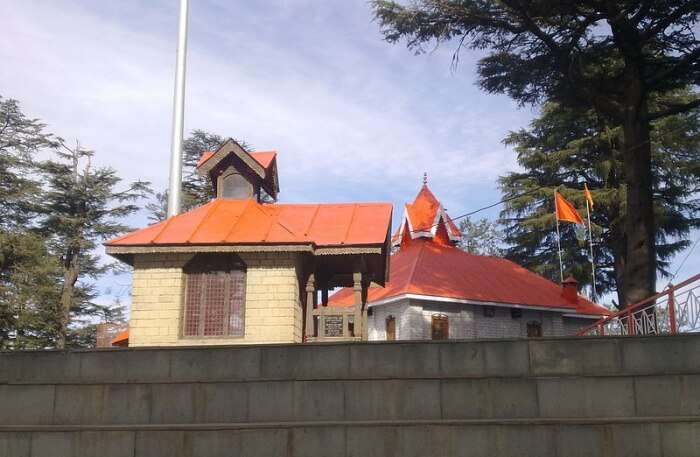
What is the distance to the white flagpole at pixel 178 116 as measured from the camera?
1989cm

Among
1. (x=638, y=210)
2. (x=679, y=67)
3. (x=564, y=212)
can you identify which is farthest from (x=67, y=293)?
(x=679, y=67)

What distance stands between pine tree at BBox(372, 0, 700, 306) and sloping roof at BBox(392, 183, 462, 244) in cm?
1061

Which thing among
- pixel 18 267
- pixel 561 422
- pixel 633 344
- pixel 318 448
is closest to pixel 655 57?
pixel 633 344

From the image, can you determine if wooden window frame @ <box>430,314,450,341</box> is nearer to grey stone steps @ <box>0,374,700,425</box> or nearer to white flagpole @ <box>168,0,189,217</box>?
white flagpole @ <box>168,0,189,217</box>

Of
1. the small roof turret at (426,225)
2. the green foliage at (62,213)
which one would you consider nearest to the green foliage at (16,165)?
the green foliage at (62,213)

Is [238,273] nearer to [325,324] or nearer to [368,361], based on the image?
[325,324]

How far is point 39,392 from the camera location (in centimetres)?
943

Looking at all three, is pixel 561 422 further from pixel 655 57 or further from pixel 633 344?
pixel 655 57

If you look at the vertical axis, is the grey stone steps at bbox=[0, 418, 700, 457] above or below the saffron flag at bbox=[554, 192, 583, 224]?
below

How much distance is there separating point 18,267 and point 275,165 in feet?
37.8

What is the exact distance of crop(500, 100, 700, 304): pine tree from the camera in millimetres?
32156

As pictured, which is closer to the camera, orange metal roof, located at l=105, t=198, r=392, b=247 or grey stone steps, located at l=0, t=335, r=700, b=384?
grey stone steps, located at l=0, t=335, r=700, b=384

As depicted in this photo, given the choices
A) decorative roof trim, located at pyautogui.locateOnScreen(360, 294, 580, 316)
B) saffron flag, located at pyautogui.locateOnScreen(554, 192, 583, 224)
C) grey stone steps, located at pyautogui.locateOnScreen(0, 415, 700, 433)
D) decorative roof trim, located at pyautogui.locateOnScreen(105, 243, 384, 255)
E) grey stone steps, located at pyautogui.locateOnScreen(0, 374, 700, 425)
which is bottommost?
grey stone steps, located at pyautogui.locateOnScreen(0, 415, 700, 433)

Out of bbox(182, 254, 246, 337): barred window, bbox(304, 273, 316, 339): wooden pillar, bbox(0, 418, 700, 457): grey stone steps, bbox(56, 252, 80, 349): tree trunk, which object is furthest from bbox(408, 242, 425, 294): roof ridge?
bbox(56, 252, 80, 349): tree trunk
